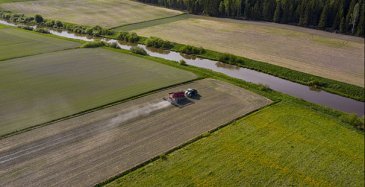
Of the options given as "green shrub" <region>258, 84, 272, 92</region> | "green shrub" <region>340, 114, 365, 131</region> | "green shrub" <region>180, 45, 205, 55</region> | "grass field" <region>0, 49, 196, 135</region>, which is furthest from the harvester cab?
"green shrub" <region>180, 45, 205, 55</region>

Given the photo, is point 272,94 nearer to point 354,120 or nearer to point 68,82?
point 354,120

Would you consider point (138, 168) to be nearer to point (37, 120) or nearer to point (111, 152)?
point (111, 152)

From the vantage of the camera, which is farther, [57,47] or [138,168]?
[57,47]

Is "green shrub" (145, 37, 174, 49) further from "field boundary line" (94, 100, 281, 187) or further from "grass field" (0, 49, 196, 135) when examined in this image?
"field boundary line" (94, 100, 281, 187)

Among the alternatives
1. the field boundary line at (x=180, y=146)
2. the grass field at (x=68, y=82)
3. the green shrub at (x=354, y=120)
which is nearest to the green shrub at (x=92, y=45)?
the grass field at (x=68, y=82)

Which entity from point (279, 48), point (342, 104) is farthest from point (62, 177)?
point (279, 48)

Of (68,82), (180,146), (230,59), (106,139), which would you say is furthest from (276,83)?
(68,82)
